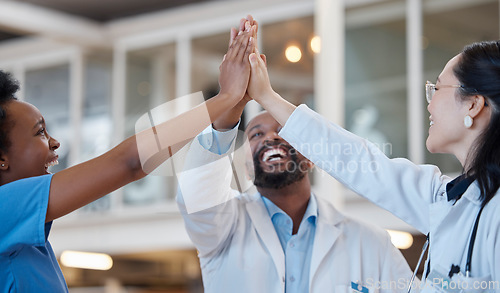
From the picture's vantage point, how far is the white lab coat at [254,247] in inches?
77.0

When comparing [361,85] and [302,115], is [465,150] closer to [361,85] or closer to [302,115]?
[302,115]

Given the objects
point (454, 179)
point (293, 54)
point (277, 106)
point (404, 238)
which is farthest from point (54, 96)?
point (454, 179)

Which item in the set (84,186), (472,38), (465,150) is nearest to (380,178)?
(465,150)

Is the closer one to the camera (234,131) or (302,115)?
(302,115)

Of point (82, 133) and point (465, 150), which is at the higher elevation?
point (465, 150)

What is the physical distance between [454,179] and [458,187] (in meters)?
0.06

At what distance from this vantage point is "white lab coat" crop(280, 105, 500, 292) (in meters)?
1.48

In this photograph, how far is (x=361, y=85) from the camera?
6.66 meters

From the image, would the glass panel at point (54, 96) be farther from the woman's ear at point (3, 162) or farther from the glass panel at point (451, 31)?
the woman's ear at point (3, 162)

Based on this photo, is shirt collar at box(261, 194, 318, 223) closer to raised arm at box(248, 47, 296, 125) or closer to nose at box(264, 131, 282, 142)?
nose at box(264, 131, 282, 142)

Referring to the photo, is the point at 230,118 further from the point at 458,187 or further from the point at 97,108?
the point at 97,108

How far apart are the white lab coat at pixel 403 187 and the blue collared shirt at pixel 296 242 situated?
51 centimetres

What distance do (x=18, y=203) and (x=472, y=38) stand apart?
5.22 meters

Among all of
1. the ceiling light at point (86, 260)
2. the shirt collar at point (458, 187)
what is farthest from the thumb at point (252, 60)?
the ceiling light at point (86, 260)
